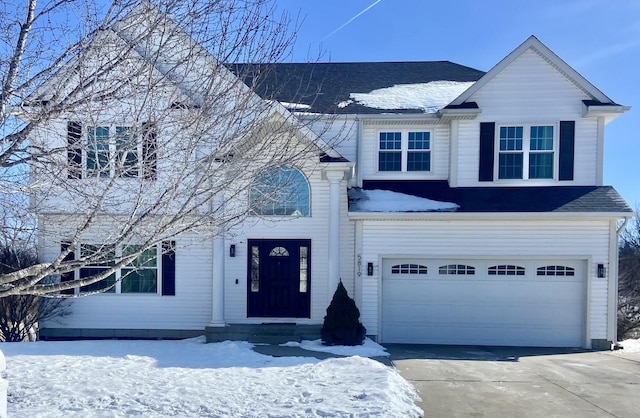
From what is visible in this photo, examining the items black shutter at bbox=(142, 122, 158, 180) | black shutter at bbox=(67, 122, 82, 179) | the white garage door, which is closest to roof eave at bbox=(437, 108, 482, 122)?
the white garage door

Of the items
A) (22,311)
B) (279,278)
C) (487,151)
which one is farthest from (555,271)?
(22,311)

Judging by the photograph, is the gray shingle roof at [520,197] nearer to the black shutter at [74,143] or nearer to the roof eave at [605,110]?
the roof eave at [605,110]

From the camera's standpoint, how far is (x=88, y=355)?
26.9 ft

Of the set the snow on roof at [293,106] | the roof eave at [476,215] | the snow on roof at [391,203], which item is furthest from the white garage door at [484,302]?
the snow on roof at [293,106]

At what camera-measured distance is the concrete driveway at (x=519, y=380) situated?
19.4 ft

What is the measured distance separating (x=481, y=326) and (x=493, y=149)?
452cm

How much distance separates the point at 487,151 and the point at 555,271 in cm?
344

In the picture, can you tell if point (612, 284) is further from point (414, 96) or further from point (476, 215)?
point (414, 96)

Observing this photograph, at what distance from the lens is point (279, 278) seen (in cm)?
1078

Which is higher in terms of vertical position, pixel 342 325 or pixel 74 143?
pixel 74 143

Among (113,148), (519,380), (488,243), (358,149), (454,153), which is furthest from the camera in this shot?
(358,149)

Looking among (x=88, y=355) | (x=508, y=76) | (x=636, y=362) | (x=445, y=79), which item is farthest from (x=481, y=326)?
(x=88, y=355)

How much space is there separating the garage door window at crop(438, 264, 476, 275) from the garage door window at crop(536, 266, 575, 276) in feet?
5.35

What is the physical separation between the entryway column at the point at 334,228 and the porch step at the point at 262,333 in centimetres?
104
